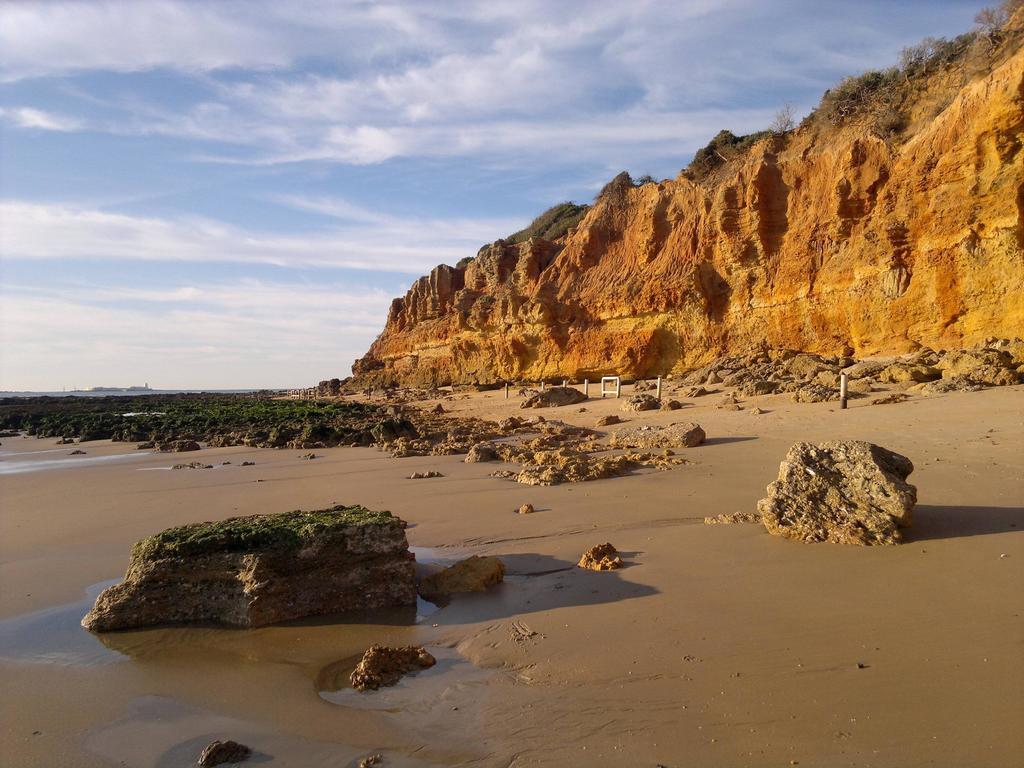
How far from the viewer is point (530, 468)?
367 inches

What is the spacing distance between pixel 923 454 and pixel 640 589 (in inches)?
228

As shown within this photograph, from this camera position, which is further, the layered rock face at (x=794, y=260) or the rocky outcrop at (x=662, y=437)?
the layered rock face at (x=794, y=260)

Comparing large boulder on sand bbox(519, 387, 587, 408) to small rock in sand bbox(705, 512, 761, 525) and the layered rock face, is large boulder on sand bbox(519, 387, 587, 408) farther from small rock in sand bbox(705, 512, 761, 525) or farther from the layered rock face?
small rock in sand bbox(705, 512, 761, 525)

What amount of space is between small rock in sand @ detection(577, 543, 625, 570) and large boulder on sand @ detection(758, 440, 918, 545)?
141 cm

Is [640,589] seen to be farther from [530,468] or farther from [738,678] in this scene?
[530,468]

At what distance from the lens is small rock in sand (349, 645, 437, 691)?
3451mm

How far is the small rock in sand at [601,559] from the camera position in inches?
199

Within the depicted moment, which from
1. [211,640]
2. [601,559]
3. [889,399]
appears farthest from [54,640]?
[889,399]

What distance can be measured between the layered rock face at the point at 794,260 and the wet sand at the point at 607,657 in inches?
614

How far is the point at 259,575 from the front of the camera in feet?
14.3

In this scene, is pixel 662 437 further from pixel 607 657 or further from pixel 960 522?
pixel 607 657

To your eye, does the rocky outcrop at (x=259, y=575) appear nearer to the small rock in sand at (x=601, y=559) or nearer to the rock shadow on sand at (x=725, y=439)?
the small rock in sand at (x=601, y=559)

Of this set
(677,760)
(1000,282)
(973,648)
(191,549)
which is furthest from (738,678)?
(1000,282)

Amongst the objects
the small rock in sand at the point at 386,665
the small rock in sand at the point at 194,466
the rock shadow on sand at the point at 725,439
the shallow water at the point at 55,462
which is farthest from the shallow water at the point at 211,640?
the shallow water at the point at 55,462
